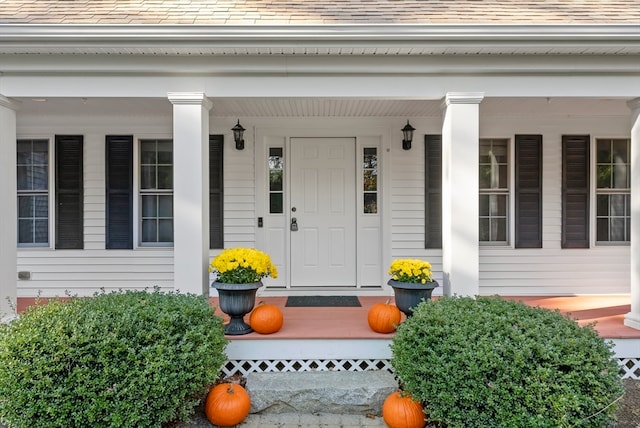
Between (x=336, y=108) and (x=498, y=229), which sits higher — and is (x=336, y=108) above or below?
above

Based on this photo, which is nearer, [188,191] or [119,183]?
[188,191]

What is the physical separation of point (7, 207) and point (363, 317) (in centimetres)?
345

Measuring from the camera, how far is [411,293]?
3752mm

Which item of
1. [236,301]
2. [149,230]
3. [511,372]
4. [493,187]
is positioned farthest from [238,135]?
[511,372]

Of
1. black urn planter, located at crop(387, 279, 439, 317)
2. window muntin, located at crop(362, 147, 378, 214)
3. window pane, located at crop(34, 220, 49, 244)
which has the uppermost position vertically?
window muntin, located at crop(362, 147, 378, 214)

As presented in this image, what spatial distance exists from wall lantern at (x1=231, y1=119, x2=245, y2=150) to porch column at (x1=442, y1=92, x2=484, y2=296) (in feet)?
8.11

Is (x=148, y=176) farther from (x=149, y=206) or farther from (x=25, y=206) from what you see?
(x=25, y=206)

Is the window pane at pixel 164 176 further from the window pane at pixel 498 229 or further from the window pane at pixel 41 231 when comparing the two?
the window pane at pixel 498 229

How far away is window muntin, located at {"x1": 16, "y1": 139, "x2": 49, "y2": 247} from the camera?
5230 mm

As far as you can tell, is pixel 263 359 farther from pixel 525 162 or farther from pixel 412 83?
pixel 525 162

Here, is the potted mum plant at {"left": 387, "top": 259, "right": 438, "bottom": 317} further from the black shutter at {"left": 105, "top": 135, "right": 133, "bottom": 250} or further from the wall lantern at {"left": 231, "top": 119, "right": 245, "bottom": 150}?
the black shutter at {"left": 105, "top": 135, "right": 133, "bottom": 250}

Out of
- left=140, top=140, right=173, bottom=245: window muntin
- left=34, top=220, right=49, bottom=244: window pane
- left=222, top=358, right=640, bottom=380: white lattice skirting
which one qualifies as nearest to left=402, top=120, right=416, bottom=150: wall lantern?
left=222, top=358, right=640, bottom=380: white lattice skirting

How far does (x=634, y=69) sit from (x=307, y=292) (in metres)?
3.96

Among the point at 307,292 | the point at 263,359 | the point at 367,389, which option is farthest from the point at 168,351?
the point at 307,292
